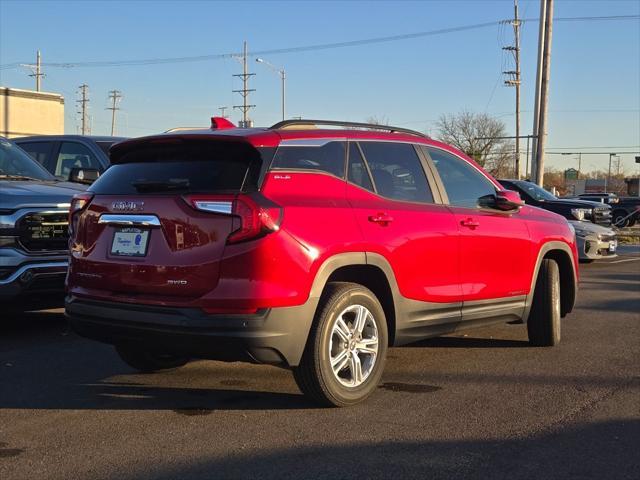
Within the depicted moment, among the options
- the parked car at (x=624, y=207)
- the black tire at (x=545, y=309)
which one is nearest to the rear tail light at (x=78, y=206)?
the black tire at (x=545, y=309)

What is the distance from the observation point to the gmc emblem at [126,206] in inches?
179

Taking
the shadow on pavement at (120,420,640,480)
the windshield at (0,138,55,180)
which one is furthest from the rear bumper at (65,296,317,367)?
the windshield at (0,138,55,180)

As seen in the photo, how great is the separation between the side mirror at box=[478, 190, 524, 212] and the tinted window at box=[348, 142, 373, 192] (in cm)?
140

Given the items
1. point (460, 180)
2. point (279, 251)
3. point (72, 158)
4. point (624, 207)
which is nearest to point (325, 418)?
point (279, 251)

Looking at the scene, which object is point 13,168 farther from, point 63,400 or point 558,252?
point 558,252

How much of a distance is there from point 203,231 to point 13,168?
4.47 meters

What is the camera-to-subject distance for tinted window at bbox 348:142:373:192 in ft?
16.5

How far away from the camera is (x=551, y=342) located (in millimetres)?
6719

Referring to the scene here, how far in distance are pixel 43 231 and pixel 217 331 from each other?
320cm

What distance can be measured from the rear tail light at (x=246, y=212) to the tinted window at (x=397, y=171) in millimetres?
1121

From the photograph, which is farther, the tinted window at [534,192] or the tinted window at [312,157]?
the tinted window at [534,192]

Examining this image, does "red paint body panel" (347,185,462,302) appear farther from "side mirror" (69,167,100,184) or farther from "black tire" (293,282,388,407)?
"side mirror" (69,167,100,184)

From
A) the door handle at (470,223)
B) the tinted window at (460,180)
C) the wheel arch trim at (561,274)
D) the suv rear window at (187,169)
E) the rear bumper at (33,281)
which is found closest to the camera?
the suv rear window at (187,169)

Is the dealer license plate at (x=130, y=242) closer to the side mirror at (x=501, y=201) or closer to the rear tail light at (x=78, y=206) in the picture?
the rear tail light at (x=78, y=206)
